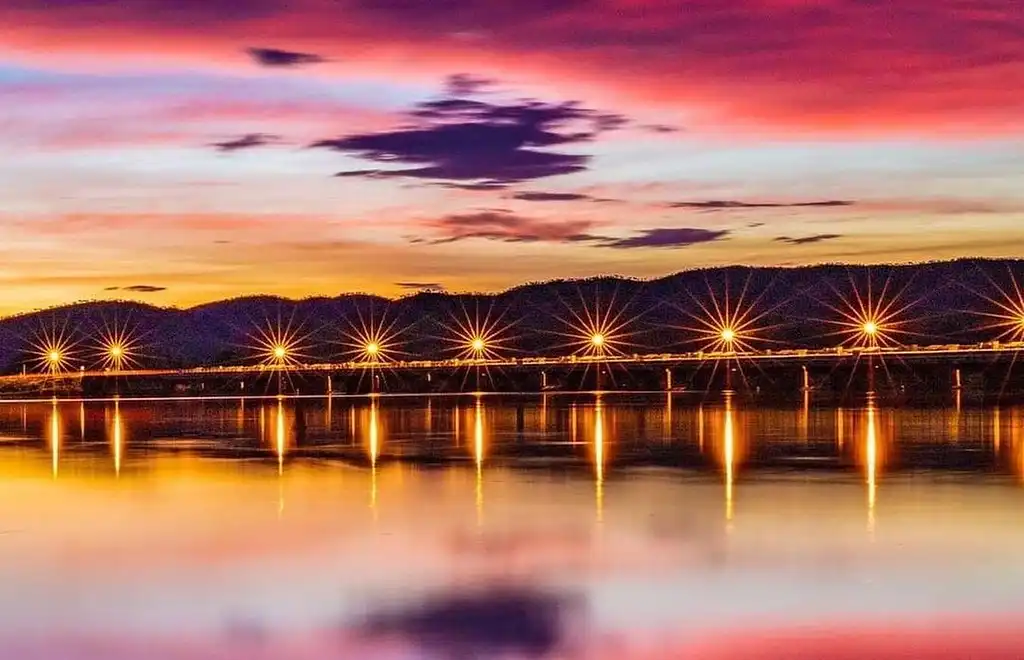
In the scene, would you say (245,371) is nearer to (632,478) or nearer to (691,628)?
(632,478)

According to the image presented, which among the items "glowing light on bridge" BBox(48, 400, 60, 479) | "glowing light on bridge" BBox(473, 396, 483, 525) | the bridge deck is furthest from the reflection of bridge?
"glowing light on bridge" BBox(48, 400, 60, 479)

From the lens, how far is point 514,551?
3006 cm

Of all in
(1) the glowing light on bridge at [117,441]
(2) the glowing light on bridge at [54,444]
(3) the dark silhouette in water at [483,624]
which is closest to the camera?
(3) the dark silhouette in water at [483,624]

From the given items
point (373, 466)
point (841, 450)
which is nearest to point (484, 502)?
point (373, 466)

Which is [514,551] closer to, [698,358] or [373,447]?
[373,447]

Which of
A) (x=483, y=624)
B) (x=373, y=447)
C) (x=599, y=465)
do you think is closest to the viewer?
(x=483, y=624)

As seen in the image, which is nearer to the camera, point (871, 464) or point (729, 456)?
point (871, 464)

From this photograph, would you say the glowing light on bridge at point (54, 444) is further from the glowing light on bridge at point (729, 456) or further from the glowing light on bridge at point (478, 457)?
the glowing light on bridge at point (729, 456)

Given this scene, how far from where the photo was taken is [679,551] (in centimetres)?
2972

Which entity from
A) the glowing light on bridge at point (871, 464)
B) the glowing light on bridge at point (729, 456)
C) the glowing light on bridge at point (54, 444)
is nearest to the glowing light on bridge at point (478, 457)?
the glowing light on bridge at point (729, 456)

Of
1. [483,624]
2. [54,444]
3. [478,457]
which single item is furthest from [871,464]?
[54,444]

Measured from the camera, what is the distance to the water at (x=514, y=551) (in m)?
21.9

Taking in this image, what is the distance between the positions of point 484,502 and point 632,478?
7.71m

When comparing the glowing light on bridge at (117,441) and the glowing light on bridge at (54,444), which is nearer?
the glowing light on bridge at (54,444)
